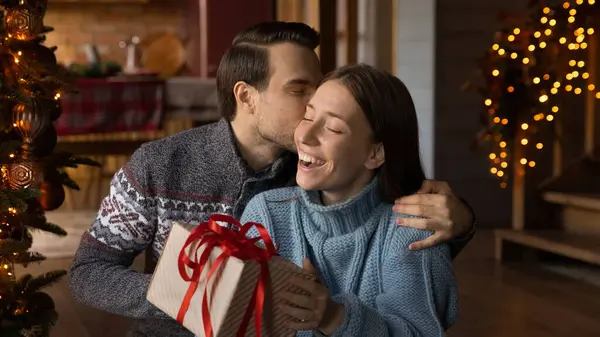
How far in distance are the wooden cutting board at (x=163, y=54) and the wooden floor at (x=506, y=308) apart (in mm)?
3486

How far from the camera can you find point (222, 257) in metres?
1.36

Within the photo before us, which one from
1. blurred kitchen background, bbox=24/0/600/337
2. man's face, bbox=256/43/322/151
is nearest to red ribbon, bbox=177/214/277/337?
man's face, bbox=256/43/322/151

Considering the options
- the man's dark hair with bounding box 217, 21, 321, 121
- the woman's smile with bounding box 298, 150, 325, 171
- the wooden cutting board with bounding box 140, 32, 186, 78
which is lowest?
the woman's smile with bounding box 298, 150, 325, 171

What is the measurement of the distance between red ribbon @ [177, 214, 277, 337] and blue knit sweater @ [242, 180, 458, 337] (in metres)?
A: 0.21

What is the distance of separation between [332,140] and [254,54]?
0.59m

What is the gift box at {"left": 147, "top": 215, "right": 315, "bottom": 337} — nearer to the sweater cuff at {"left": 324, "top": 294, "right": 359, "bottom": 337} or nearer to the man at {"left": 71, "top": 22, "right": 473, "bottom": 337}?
the sweater cuff at {"left": 324, "top": 294, "right": 359, "bottom": 337}

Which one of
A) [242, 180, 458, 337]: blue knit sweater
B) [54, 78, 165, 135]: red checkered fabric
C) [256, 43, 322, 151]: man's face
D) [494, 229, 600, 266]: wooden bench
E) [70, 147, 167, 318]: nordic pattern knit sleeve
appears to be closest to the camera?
[242, 180, 458, 337]: blue knit sweater

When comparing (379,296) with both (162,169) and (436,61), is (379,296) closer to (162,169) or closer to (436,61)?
(162,169)

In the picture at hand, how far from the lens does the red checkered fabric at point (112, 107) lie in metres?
5.64

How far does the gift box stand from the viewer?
52.5 inches

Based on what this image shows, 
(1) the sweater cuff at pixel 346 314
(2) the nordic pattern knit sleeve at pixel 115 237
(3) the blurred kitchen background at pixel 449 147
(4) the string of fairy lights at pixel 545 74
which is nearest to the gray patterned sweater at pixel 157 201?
(2) the nordic pattern knit sleeve at pixel 115 237

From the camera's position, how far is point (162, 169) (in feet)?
6.53

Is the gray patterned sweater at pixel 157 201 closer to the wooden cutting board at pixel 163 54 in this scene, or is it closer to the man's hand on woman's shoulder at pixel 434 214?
the man's hand on woman's shoulder at pixel 434 214

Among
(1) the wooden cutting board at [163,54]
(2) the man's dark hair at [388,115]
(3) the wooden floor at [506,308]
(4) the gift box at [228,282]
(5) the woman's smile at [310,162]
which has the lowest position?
(3) the wooden floor at [506,308]
